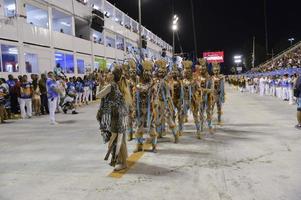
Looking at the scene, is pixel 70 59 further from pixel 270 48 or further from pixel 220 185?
pixel 270 48

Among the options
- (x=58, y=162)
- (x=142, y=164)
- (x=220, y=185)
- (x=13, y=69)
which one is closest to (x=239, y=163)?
(x=220, y=185)

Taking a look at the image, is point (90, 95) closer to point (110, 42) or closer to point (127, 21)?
point (110, 42)

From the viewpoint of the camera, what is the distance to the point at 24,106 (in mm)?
14758

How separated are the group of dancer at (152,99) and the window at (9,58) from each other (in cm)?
1276

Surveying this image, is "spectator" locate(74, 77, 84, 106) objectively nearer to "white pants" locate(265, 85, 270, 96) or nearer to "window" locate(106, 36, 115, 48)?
"white pants" locate(265, 85, 270, 96)

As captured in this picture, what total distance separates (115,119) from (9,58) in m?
16.0

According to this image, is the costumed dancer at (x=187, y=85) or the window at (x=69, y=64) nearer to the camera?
the costumed dancer at (x=187, y=85)

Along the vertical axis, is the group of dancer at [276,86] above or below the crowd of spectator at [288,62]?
below

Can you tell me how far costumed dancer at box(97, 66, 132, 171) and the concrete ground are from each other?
1.02 ft

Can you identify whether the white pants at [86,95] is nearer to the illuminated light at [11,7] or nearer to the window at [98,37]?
the illuminated light at [11,7]

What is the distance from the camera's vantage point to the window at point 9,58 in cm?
1897

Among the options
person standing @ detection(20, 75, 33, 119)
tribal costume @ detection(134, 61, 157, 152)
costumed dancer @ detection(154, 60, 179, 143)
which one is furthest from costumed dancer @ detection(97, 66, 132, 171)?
person standing @ detection(20, 75, 33, 119)

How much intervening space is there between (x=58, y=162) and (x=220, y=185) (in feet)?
11.1

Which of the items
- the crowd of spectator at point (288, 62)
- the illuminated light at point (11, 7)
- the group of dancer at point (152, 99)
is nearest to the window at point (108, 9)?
the illuminated light at point (11, 7)
